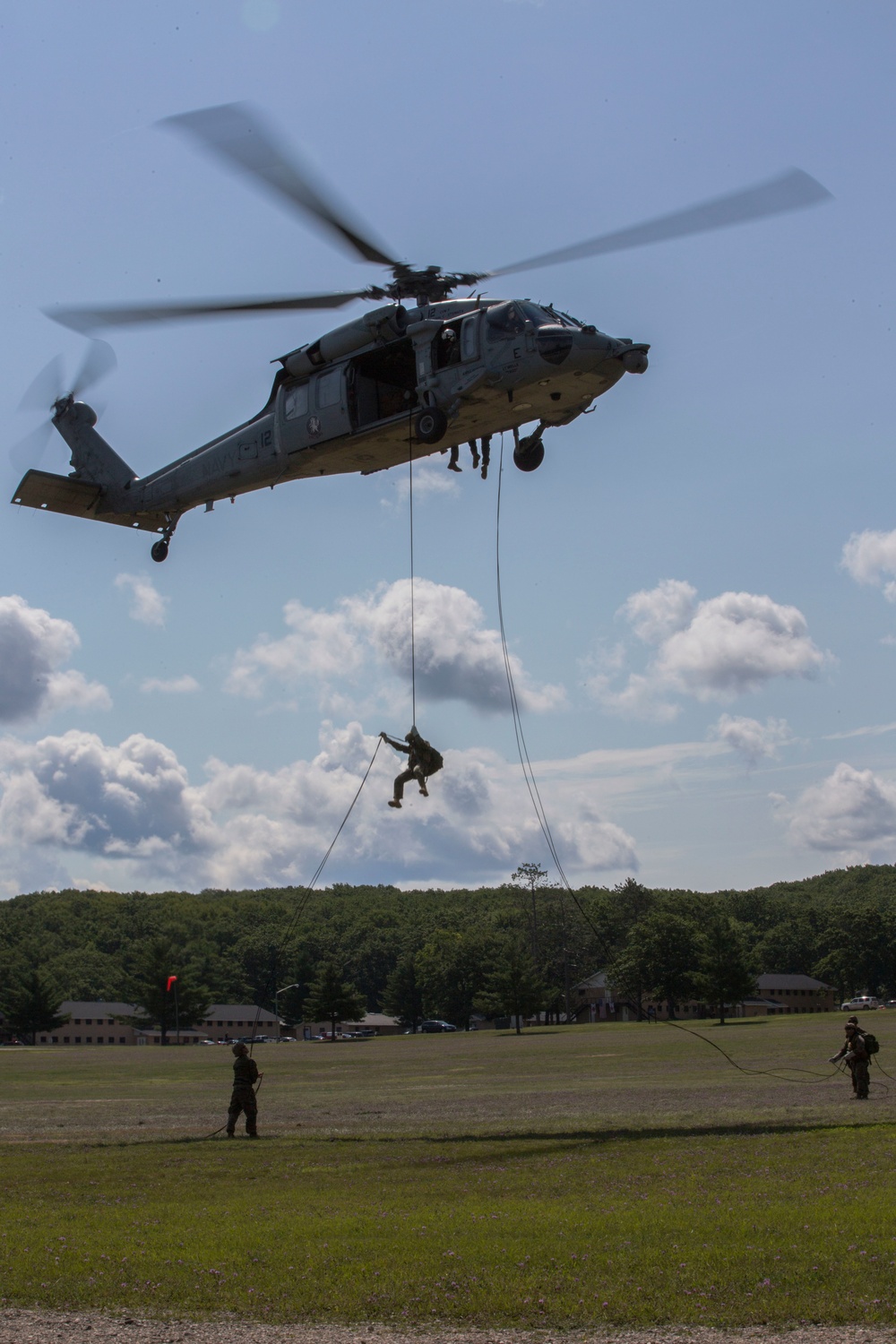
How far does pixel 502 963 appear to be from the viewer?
89188mm

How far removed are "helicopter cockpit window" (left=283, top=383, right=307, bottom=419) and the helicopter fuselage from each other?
3cm

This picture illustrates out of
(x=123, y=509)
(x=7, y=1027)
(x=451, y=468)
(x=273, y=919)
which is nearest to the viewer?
(x=451, y=468)

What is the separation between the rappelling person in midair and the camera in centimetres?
2091

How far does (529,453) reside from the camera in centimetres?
2234

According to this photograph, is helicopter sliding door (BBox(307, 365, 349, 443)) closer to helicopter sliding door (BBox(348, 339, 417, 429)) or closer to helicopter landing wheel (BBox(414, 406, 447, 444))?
helicopter sliding door (BBox(348, 339, 417, 429))

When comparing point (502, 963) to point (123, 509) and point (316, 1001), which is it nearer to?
point (316, 1001)

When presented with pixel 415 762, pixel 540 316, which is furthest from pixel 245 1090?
pixel 540 316

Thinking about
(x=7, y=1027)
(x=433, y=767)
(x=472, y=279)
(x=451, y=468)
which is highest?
(x=472, y=279)

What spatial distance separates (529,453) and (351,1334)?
1634 cm

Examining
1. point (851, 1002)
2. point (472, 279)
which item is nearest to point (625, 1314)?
point (472, 279)

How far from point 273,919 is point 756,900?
74.1 meters

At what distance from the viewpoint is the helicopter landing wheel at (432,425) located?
20953mm

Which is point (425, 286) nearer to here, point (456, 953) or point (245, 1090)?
point (245, 1090)

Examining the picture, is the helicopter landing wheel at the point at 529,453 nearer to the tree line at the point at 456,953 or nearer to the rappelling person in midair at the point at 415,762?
the rappelling person in midair at the point at 415,762
